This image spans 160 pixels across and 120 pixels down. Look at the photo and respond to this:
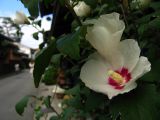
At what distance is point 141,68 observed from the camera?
3.46ft

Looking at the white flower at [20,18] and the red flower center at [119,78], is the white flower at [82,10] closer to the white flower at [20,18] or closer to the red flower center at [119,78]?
the red flower center at [119,78]

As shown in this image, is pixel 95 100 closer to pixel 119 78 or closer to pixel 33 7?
pixel 119 78

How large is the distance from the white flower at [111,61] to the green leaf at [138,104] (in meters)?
0.03

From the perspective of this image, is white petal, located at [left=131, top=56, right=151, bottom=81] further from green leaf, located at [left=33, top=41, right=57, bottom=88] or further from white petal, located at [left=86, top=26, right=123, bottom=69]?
green leaf, located at [left=33, top=41, right=57, bottom=88]

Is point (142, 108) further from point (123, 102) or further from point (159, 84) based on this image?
point (159, 84)

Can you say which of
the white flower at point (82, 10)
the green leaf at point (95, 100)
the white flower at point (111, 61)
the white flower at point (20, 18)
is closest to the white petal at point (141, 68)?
the white flower at point (111, 61)

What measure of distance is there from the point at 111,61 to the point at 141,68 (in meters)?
0.12

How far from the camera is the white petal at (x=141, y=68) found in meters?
1.04

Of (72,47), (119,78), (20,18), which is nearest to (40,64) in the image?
(72,47)

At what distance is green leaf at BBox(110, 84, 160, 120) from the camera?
3.45 feet

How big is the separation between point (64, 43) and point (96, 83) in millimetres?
138

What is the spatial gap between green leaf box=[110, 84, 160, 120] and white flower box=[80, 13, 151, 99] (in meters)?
0.03

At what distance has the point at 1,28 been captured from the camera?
48.9 metres

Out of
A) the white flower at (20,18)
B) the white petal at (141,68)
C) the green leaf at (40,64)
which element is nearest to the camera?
the white petal at (141,68)
